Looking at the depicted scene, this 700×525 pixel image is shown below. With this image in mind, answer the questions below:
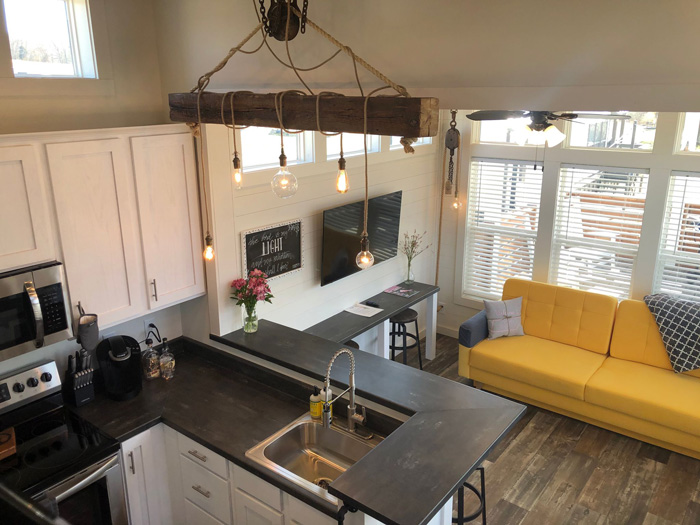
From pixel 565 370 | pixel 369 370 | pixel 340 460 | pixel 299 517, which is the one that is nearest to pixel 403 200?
pixel 565 370

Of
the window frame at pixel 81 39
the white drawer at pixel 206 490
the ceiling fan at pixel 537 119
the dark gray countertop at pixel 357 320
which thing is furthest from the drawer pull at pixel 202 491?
the ceiling fan at pixel 537 119

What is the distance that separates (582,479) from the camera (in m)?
3.99

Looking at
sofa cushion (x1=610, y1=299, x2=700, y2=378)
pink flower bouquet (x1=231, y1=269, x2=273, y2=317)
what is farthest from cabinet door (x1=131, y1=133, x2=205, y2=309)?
sofa cushion (x1=610, y1=299, x2=700, y2=378)

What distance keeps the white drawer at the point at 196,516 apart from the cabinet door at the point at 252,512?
21 cm

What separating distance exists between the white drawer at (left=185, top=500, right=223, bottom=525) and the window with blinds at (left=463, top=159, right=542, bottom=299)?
12.3 feet

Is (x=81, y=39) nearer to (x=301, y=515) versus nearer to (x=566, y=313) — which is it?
(x=301, y=515)

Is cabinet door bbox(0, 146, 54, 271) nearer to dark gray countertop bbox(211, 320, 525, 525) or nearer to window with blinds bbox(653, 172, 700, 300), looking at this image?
dark gray countertop bbox(211, 320, 525, 525)

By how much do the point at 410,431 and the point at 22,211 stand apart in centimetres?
205

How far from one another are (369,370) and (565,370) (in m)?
2.20

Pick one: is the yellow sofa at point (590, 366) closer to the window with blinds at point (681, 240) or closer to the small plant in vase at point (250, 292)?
the window with blinds at point (681, 240)

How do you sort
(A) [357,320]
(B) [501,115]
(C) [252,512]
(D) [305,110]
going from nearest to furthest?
(D) [305,110], (C) [252,512], (B) [501,115], (A) [357,320]

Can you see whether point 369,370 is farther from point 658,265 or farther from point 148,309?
point 658,265

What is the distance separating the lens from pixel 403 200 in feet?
17.3

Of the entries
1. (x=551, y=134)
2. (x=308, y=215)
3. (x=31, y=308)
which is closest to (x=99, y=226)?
(x=31, y=308)
